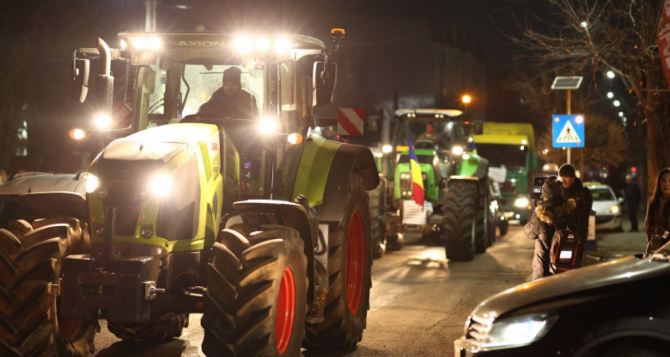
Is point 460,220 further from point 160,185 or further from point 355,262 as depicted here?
point 160,185

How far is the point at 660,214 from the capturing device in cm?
1096

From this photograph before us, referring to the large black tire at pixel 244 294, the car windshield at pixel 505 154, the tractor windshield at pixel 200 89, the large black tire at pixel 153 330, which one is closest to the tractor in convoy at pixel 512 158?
the car windshield at pixel 505 154

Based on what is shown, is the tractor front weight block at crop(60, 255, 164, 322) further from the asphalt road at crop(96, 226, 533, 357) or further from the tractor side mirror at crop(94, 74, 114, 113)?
the asphalt road at crop(96, 226, 533, 357)

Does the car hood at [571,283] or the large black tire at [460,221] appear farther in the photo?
the large black tire at [460,221]

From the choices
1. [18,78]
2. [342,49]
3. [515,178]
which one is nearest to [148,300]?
[18,78]

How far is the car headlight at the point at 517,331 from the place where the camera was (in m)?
6.21

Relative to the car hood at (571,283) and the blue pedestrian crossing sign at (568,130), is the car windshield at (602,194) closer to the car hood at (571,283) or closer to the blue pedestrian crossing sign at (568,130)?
the blue pedestrian crossing sign at (568,130)

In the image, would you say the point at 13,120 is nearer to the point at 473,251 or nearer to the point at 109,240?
the point at 473,251

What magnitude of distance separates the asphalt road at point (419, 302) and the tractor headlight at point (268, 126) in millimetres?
2263

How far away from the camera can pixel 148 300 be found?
24.9 feet

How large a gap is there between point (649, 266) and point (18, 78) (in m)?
26.9

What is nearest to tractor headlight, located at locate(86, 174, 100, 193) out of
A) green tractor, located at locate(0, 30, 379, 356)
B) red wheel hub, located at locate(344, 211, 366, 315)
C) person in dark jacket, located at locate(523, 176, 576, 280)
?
green tractor, located at locate(0, 30, 379, 356)

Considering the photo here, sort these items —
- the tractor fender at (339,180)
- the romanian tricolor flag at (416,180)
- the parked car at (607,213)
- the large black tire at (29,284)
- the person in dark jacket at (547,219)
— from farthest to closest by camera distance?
1. the parked car at (607,213)
2. the romanian tricolor flag at (416,180)
3. the person in dark jacket at (547,219)
4. the tractor fender at (339,180)
5. the large black tire at (29,284)

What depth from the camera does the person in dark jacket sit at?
38.3ft
